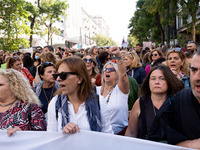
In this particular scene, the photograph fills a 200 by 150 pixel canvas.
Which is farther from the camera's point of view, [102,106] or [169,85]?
[169,85]

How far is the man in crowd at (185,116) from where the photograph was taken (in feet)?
6.17

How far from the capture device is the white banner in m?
2.25

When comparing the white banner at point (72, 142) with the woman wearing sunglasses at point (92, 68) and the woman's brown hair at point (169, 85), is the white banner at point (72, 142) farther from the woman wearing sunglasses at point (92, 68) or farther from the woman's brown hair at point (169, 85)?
the woman wearing sunglasses at point (92, 68)

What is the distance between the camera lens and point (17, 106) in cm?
304

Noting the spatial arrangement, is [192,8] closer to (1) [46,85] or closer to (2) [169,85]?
(1) [46,85]

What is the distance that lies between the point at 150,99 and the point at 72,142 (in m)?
1.17

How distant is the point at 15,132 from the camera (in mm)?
2705

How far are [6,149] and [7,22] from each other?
12.3m

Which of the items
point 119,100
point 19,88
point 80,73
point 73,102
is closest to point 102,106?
point 73,102

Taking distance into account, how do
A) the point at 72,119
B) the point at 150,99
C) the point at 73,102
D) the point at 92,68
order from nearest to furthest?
the point at 72,119, the point at 73,102, the point at 150,99, the point at 92,68

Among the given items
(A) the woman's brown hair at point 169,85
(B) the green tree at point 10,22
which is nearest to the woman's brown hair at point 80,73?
(A) the woman's brown hair at point 169,85

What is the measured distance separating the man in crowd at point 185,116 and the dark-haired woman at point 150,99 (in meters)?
0.84

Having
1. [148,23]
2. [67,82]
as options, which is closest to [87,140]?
[67,82]

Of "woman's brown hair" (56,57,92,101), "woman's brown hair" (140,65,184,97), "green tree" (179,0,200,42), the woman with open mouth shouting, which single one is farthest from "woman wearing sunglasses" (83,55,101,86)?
"green tree" (179,0,200,42)
